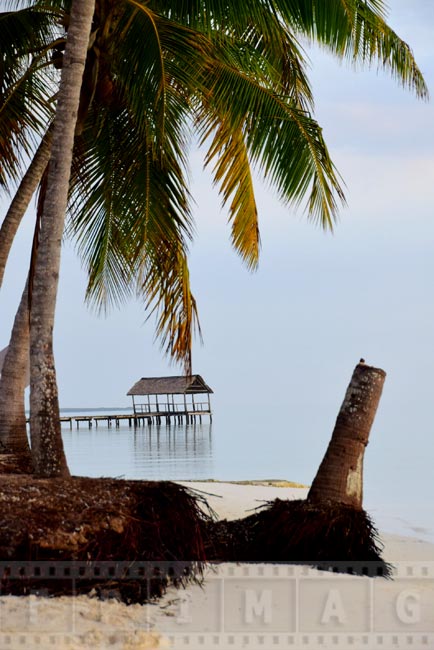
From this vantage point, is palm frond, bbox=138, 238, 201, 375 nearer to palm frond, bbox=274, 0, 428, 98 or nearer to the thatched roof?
palm frond, bbox=274, 0, 428, 98

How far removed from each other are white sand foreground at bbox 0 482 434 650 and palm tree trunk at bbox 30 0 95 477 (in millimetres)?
2253

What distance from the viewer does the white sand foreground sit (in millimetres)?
6078

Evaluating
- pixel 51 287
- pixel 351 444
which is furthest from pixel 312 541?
pixel 51 287

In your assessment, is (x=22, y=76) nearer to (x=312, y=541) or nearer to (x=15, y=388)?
(x=15, y=388)

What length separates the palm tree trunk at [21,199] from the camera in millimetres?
12523

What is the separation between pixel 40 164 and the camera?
12570mm

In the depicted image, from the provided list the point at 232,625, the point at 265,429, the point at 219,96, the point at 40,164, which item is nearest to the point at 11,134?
the point at 40,164

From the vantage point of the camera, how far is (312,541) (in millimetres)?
8227

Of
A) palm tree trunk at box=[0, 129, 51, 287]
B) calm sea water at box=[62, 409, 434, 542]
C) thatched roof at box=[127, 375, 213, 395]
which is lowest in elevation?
calm sea water at box=[62, 409, 434, 542]

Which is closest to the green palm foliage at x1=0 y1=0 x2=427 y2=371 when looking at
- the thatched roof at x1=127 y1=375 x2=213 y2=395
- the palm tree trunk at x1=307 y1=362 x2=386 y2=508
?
the palm tree trunk at x1=307 y1=362 x2=386 y2=508

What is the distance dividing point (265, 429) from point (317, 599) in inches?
2140
